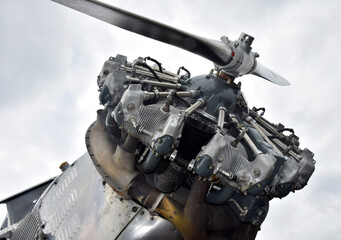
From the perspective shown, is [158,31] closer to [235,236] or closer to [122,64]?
[122,64]

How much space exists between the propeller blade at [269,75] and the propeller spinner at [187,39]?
61 millimetres

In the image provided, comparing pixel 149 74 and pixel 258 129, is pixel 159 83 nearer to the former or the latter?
pixel 149 74

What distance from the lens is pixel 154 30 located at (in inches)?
315

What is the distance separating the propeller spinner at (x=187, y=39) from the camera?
760 centimetres

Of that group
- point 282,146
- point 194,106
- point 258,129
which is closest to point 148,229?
point 194,106

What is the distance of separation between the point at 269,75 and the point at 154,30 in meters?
4.25

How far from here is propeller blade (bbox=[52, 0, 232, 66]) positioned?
755 centimetres

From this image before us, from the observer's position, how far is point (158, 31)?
8039 mm

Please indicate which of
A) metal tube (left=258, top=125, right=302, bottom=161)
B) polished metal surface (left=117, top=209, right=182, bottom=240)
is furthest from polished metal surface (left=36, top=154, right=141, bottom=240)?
metal tube (left=258, top=125, right=302, bottom=161)

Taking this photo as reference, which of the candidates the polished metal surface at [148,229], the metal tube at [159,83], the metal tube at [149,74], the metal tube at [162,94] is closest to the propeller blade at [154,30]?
the metal tube at [162,94]

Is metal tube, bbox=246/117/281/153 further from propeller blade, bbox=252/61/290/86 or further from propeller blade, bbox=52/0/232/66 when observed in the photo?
propeller blade, bbox=52/0/232/66

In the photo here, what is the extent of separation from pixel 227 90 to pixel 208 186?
7.05 ft

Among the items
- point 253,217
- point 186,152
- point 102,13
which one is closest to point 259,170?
point 186,152

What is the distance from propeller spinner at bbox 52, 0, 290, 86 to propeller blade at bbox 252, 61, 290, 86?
0.06m
